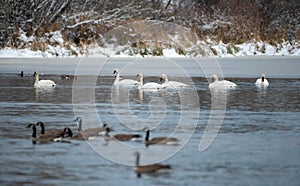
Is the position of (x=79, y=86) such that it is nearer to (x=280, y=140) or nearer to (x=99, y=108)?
(x=99, y=108)

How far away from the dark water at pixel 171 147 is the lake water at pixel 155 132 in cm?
1

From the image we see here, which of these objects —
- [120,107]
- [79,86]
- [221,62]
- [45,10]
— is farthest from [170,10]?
[120,107]

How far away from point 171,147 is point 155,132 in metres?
1.34

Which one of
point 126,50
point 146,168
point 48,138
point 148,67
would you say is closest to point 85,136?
point 48,138

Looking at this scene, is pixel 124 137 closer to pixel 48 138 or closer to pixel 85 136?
pixel 85 136

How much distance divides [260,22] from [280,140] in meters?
35.9

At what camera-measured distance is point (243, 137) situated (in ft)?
36.6

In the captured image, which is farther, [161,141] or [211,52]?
[211,52]

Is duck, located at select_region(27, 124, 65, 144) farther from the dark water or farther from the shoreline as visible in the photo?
the shoreline

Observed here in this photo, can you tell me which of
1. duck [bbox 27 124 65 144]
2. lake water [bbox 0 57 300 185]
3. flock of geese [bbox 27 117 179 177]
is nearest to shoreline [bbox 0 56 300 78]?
lake water [bbox 0 57 300 185]

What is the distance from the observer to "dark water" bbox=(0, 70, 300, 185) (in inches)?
331

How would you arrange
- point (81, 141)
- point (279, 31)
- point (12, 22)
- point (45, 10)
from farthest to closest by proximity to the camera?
point (279, 31) < point (45, 10) < point (12, 22) < point (81, 141)

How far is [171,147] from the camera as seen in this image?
1030 centimetres

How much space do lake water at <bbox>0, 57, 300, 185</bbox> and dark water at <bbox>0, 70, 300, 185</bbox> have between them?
0.04ft
